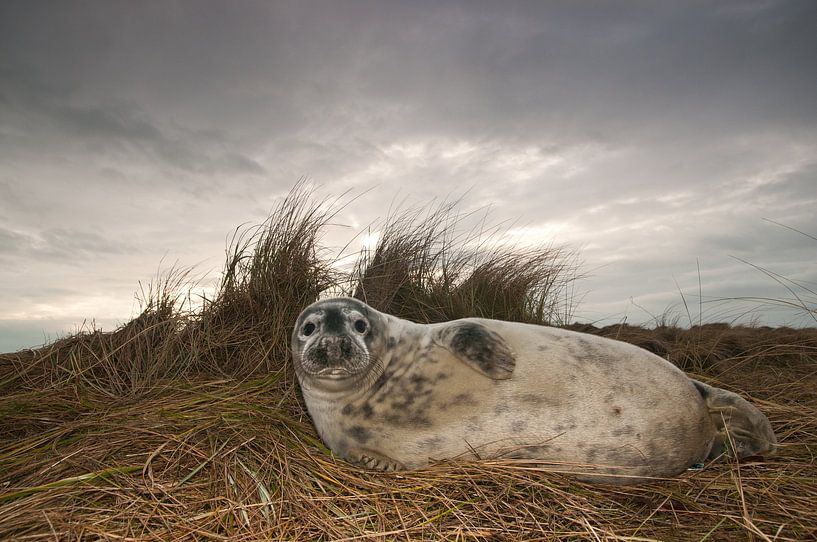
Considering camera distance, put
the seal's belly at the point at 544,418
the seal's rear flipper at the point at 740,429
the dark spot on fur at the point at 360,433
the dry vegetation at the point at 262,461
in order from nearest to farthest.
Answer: the dry vegetation at the point at 262,461
the seal's belly at the point at 544,418
the dark spot on fur at the point at 360,433
the seal's rear flipper at the point at 740,429

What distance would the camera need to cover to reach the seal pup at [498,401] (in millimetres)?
3064

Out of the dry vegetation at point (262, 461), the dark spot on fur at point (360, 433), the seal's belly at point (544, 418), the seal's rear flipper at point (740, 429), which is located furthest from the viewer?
the seal's rear flipper at point (740, 429)

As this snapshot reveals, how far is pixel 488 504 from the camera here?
264 centimetres

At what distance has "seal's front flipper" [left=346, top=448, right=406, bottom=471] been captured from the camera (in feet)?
10.2

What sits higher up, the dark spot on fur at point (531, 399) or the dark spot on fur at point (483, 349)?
the dark spot on fur at point (483, 349)

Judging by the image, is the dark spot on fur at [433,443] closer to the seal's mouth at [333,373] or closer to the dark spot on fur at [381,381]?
the dark spot on fur at [381,381]

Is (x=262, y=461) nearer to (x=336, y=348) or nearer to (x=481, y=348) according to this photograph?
(x=336, y=348)

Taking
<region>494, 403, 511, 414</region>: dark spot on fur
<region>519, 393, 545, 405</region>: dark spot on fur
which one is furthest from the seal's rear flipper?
<region>494, 403, 511, 414</region>: dark spot on fur

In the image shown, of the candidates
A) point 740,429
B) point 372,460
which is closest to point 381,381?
point 372,460

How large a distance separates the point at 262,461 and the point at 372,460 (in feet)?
2.05

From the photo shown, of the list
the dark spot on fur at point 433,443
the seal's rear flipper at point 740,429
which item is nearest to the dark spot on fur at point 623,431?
the seal's rear flipper at point 740,429

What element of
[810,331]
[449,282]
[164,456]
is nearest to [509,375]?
[164,456]

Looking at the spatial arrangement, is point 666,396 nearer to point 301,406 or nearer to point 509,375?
point 509,375

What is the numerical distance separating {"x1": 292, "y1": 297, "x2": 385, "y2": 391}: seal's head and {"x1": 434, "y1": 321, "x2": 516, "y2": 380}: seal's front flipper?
17.3 inches
